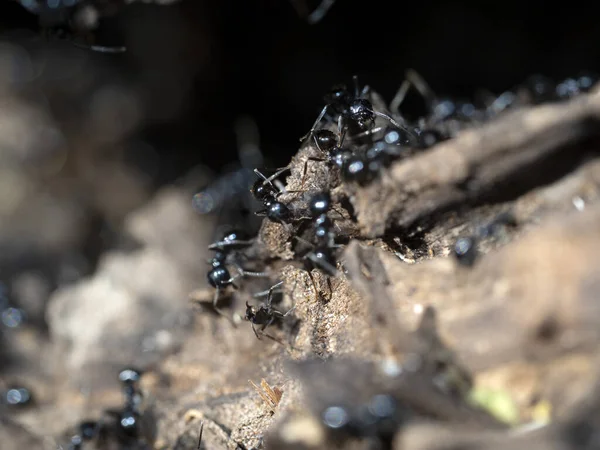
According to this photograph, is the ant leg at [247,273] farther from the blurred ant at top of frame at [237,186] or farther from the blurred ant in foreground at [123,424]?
the blurred ant at top of frame at [237,186]

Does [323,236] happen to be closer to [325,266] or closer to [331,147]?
[325,266]

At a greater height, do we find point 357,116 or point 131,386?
point 357,116

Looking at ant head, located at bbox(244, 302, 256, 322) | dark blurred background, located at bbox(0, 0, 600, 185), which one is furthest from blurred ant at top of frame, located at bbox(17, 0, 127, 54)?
ant head, located at bbox(244, 302, 256, 322)

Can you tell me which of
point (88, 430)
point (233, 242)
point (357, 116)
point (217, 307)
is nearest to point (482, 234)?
point (357, 116)

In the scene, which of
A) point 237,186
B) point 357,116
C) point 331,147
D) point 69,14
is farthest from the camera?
point 237,186

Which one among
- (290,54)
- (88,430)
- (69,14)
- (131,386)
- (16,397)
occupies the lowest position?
(16,397)

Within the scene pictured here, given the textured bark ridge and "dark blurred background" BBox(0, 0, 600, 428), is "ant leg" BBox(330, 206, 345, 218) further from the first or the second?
"dark blurred background" BBox(0, 0, 600, 428)
